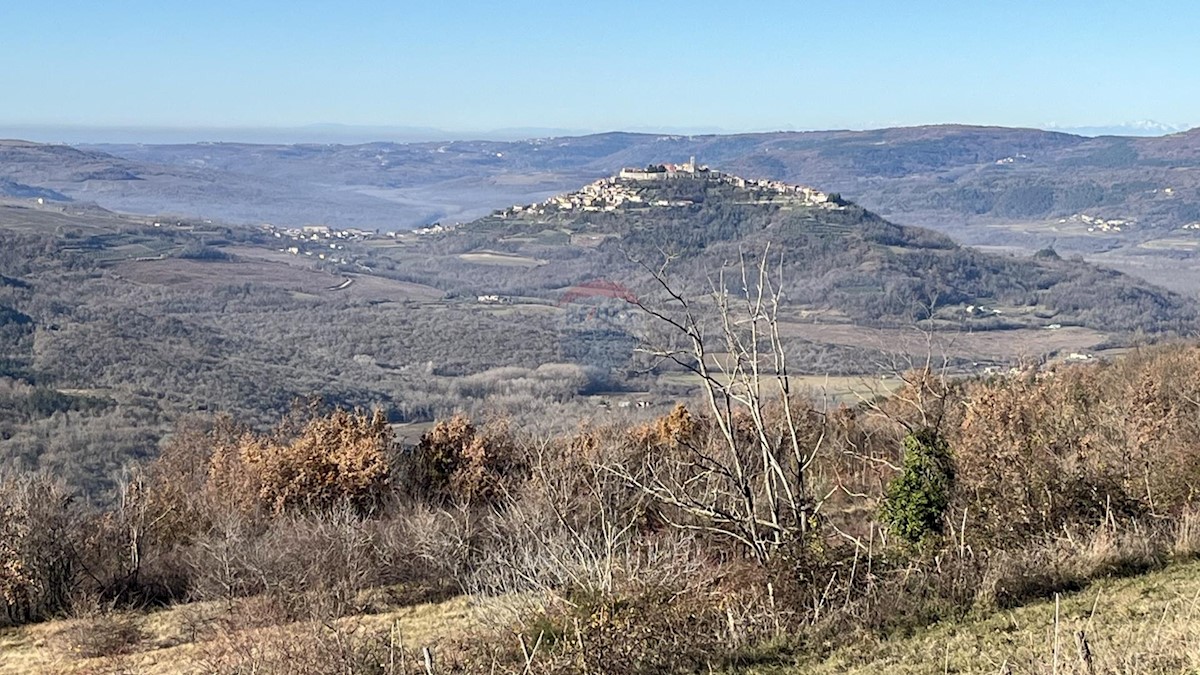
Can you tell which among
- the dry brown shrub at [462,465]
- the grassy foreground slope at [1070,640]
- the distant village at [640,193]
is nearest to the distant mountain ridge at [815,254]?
the distant village at [640,193]

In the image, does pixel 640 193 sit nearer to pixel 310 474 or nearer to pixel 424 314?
pixel 424 314

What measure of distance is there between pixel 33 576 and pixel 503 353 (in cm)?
7403

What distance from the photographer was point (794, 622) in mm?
9953

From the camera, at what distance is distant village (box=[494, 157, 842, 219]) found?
160250 millimetres

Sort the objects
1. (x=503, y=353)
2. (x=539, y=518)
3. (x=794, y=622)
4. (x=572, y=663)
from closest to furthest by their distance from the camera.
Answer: (x=572, y=663), (x=794, y=622), (x=539, y=518), (x=503, y=353)

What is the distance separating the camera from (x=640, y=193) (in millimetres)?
165375

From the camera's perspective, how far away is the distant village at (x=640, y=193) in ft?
526

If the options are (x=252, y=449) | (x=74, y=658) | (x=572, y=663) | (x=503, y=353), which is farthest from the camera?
(x=503, y=353)

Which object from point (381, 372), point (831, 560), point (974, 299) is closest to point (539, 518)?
point (831, 560)

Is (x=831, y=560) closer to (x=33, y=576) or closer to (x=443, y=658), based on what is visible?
(x=443, y=658)

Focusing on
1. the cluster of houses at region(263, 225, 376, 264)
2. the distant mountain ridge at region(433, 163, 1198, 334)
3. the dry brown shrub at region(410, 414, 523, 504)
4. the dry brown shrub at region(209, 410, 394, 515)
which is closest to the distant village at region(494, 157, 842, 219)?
the distant mountain ridge at region(433, 163, 1198, 334)

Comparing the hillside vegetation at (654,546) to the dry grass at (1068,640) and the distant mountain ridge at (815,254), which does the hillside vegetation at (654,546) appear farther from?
the distant mountain ridge at (815,254)

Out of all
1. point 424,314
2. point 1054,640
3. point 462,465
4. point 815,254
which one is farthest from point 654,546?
point 815,254

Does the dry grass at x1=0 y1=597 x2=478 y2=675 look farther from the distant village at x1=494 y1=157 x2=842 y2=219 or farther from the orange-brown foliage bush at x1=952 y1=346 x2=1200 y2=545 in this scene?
the distant village at x1=494 y1=157 x2=842 y2=219
